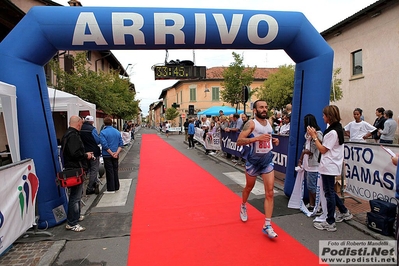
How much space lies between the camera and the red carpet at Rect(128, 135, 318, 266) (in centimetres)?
354

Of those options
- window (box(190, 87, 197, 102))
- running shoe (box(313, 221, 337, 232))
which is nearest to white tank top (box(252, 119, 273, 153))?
running shoe (box(313, 221, 337, 232))

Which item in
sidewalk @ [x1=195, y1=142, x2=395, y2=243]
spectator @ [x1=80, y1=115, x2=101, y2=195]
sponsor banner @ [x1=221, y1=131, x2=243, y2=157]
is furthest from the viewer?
sponsor banner @ [x1=221, y1=131, x2=243, y2=157]

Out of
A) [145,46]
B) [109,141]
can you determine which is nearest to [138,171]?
[109,141]

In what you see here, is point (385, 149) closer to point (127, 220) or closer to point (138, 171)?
point (127, 220)

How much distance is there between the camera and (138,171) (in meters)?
10.1

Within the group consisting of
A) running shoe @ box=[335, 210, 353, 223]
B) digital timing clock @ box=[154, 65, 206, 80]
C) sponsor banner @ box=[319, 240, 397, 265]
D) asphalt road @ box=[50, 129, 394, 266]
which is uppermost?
digital timing clock @ box=[154, 65, 206, 80]

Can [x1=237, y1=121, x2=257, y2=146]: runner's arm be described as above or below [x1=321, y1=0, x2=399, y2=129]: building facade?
below

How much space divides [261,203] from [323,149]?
2053mm

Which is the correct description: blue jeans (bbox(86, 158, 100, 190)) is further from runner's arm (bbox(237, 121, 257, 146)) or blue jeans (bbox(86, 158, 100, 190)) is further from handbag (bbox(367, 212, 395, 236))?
handbag (bbox(367, 212, 395, 236))

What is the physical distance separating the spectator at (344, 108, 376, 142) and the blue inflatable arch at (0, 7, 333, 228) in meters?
2.81

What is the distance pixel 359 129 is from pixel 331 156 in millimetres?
4176

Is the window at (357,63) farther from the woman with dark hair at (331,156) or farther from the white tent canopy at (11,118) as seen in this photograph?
the white tent canopy at (11,118)

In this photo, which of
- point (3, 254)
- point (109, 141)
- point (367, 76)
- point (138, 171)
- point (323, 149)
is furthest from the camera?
point (367, 76)

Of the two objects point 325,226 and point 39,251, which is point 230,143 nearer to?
point 325,226
